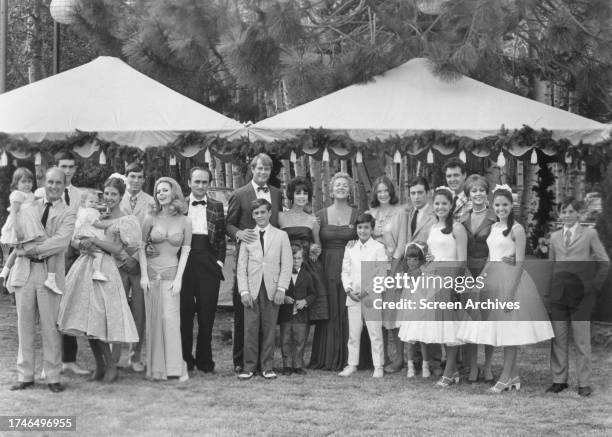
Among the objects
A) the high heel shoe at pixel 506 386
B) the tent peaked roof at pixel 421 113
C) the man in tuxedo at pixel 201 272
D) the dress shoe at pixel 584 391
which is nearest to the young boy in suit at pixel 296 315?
the man in tuxedo at pixel 201 272

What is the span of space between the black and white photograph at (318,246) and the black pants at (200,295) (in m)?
0.02

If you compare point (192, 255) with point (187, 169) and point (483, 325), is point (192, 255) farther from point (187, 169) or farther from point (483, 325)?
point (187, 169)

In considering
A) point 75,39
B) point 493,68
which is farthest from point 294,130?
point 75,39

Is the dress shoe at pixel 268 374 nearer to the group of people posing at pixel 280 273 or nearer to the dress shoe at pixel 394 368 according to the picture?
the group of people posing at pixel 280 273

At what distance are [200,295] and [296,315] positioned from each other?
Result: 749mm

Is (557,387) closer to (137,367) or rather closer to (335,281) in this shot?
(335,281)

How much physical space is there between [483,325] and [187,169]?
6.31 m

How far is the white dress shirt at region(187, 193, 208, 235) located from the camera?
713cm

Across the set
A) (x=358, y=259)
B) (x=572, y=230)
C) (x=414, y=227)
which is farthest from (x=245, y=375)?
(x=572, y=230)

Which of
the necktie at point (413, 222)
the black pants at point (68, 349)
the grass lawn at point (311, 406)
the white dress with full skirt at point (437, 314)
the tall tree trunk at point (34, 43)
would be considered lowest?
the grass lawn at point (311, 406)

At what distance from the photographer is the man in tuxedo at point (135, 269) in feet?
23.4

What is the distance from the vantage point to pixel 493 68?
32.3ft

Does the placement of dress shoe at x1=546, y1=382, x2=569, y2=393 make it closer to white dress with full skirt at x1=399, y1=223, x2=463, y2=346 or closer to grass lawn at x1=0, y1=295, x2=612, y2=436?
grass lawn at x1=0, y1=295, x2=612, y2=436

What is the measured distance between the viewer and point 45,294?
6340 millimetres
